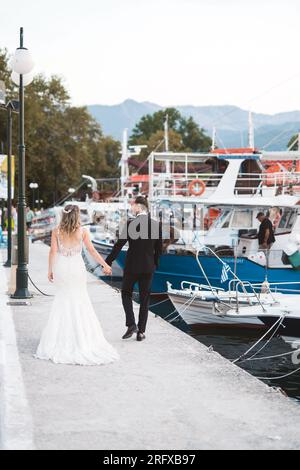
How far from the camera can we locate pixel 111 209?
42.5 metres

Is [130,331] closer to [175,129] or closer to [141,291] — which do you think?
[141,291]

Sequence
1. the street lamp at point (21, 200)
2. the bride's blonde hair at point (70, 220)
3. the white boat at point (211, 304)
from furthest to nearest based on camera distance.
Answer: the street lamp at point (21, 200) < the white boat at point (211, 304) < the bride's blonde hair at point (70, 220)

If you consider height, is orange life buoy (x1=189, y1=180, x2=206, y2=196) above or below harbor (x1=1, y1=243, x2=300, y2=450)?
above

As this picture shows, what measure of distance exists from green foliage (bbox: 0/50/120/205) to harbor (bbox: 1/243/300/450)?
198 feet

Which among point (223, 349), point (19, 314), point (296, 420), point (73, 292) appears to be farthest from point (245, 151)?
point (296, 420)

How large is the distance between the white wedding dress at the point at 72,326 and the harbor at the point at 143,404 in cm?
22

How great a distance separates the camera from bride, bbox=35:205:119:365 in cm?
865

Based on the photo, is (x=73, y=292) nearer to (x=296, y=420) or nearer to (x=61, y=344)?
(x=61, y=344)

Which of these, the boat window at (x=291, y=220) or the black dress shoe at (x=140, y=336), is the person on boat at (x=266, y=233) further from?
the black dress shoe at (x=140, y=336)

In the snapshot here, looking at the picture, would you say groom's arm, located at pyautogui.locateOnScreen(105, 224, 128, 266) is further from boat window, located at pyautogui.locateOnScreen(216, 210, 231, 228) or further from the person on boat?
boat window, located at pyautogui.locateOnScreen(216, 210, 231, 228)

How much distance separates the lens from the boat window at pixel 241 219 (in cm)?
2228

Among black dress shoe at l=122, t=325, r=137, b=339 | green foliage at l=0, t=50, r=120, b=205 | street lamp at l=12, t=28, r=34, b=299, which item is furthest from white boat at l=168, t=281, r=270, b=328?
green foliage at l=0, t=50, r=120, b=205

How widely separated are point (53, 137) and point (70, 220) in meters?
71.7

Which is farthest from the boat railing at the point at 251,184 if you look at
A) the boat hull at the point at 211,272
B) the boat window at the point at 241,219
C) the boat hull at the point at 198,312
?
the boat hull at the point at 198,312
